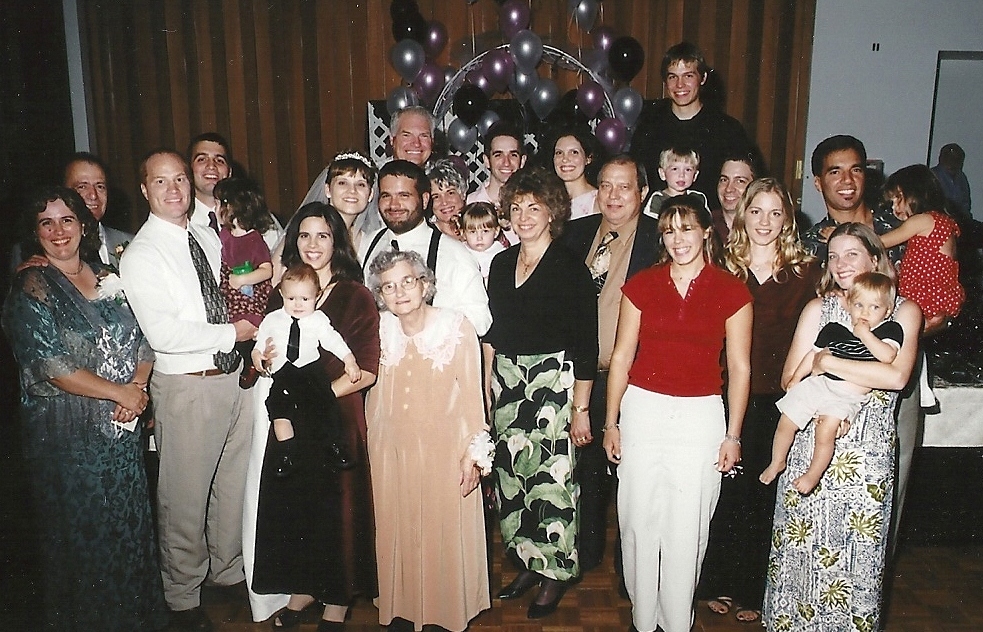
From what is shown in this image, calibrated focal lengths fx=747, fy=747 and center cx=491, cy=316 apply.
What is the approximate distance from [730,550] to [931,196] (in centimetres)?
173

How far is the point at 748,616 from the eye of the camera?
3.00 meters

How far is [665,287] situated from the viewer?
2.57m

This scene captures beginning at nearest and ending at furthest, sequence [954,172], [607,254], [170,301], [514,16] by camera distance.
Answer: [170,301]
[607,254]
[514,16]
[954,172]

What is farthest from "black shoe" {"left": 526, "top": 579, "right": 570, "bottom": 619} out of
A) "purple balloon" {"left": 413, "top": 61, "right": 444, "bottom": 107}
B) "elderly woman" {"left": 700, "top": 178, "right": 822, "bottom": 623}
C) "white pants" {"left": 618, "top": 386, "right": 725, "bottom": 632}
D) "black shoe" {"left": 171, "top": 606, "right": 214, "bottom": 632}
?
"purple balloon" {"left": 413, "top": 61, "right": 444, "bottom": 107}

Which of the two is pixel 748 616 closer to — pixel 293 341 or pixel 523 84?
pixel 293 341

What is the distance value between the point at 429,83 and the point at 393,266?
383cm

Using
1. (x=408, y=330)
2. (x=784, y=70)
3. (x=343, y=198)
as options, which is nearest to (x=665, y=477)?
(x=408, y=330)

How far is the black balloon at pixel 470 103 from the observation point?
18.5 ft

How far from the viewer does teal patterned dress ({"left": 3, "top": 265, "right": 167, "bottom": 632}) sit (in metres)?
2.48

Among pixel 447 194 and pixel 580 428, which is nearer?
pixel 580 428

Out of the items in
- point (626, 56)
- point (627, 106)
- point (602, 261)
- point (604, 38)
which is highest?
point (604, 38)

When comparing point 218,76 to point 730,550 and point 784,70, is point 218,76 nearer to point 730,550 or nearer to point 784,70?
point 784,70

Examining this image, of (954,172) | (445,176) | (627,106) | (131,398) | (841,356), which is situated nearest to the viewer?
(841,356)

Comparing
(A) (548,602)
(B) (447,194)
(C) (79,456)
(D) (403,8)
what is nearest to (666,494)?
(A) (548,602)
